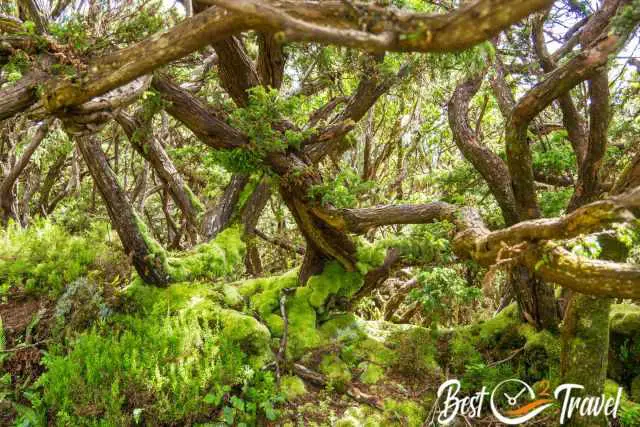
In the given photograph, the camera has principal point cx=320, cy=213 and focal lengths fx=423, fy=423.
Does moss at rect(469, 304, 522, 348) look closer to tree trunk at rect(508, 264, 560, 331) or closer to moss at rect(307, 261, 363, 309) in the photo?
tree trunk at rect(508, 264, 560, 331)

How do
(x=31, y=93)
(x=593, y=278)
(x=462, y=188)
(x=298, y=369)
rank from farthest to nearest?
1. (x=462, y=188)
2. (x=298, y=369)
3. (x=31, y=93)
4. (x=593, y=278)

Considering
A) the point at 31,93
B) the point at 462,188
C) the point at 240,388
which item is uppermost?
the point at 31,93

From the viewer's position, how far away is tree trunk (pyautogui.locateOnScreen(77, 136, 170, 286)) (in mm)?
5020

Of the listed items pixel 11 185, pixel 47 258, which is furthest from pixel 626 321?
pixel 11 185

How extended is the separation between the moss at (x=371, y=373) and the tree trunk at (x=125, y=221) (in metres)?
2.83

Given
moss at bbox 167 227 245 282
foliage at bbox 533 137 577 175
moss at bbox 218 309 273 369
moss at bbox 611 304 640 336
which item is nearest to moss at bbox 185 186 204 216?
moss at bbox 167 227 245 282

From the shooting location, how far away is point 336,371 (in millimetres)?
5426

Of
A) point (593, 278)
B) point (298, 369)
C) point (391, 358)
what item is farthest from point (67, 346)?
point (593, 278)

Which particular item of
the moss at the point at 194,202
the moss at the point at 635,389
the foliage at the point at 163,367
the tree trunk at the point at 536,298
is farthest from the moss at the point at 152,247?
the moss at the point at 635,389

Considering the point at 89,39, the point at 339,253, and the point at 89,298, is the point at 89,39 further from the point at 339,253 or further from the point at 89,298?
the point at 339,253

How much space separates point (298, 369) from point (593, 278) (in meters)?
3.65

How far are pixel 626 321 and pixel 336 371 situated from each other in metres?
3.82

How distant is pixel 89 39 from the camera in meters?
3.47

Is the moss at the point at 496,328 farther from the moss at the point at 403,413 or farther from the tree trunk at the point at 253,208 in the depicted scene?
the tree trunk at the point at 253,208
